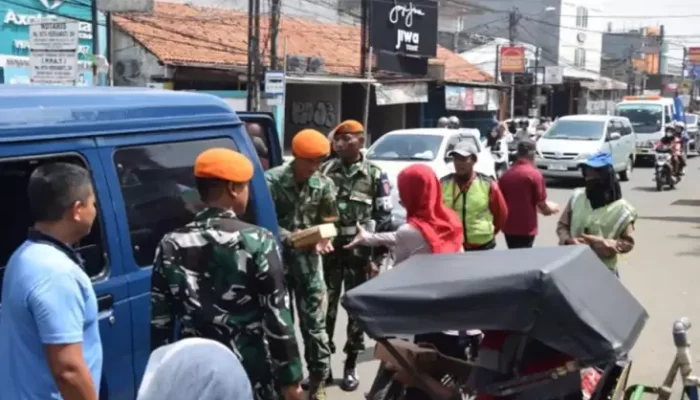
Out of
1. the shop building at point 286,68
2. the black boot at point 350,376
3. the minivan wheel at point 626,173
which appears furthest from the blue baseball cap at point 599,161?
the minivan wheel at point 626,173

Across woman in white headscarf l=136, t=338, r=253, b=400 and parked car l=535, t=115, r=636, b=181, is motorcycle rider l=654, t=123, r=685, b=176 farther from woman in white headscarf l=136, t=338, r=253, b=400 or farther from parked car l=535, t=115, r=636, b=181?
woman in white headscarf l=136, t=338, r=253, b=400

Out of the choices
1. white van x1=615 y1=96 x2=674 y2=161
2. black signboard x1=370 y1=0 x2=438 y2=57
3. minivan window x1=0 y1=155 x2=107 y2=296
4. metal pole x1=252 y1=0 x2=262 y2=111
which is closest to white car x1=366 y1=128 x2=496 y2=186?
metal pole x1=252 y1=0 x2=262 y2=111

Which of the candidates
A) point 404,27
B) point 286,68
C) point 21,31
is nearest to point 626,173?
point 286,68

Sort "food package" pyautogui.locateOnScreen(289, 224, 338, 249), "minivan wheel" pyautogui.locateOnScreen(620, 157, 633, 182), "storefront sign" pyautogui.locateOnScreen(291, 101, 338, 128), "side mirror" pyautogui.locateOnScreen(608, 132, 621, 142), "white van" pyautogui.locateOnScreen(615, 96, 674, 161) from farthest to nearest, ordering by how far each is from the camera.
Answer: "storefront sign" pyautogui.locateOnScreen(291, 101, 338, 128)
"white van" pyautogui.locateOnScreen(615, 96, 674, 161)
"minivan wheel" pyautogui.locateOnScreen(620, 157, 633, 182)
"side mirror" pyautogui.locateOnScreen(608, 132, 621, 142)
"food package" pyautogui.locateOnScreen(289, 224, 338, 249)

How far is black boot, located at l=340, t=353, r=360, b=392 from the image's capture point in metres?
6.12

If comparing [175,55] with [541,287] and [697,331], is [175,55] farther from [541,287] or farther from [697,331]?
[541,287]

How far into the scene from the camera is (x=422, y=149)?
50.5ft

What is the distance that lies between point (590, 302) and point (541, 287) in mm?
264

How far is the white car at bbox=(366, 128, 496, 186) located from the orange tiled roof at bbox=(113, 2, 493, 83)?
9847 millimetres

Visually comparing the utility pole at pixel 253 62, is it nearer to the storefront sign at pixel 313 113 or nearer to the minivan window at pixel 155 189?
the storefront sign at pixel 313 113

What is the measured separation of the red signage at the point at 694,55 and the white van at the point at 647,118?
48.7 m

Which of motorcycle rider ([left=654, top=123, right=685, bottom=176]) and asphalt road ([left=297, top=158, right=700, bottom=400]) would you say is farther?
motorcycle rider ([left=654, top=123, right=685, bottom=176])

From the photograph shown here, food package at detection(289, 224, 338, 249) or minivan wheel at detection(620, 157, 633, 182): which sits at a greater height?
food package at detection(289, 224, 338, 249)

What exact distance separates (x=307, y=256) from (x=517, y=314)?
219cm
